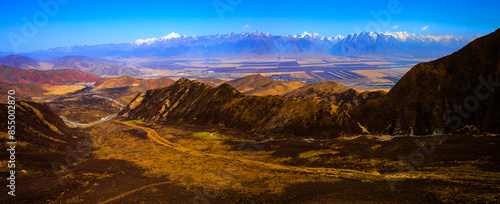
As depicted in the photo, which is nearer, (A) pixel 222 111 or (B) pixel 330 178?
(B) pixel 330 178

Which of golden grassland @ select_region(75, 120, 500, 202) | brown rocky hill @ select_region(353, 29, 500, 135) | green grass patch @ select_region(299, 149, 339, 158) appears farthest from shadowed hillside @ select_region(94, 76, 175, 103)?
brown rocky hill @ select_region(353, 29, 500, 135)

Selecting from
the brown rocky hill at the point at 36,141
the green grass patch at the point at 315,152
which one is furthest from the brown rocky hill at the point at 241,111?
the brown rocky hill at the point at 36,141

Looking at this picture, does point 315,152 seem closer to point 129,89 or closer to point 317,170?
point 317,170

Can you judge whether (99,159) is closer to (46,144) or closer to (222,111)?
(46,144)

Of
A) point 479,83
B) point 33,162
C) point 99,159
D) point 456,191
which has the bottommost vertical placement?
point 99,159

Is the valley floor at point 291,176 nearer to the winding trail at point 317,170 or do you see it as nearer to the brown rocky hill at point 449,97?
the winding trail at point 317,170

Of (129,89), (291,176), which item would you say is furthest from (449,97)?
(129,89)

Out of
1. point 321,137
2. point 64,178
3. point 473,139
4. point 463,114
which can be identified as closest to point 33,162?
point 64,178
